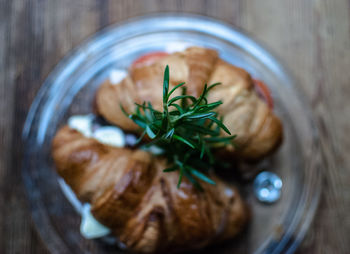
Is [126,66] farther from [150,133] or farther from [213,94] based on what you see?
[150,133]

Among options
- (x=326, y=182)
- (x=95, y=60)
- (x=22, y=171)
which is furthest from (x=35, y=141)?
(x=326, y=182)

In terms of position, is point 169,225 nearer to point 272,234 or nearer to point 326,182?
point 272,234

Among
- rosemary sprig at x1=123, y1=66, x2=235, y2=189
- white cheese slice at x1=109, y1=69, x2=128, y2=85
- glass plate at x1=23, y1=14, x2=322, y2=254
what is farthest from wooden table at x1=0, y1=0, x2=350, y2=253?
rosemary sprig at x1=123, y1=66, x2=235, y2=189

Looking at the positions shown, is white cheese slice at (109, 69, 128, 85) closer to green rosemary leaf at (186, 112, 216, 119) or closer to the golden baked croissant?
the golden baked croissant

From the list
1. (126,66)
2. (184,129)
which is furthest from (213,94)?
(126,66)

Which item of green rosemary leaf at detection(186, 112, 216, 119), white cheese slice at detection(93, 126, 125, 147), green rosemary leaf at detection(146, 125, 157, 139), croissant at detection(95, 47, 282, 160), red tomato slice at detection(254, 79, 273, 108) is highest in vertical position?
red tomato slice at detection(254, 79, 273, 108)
